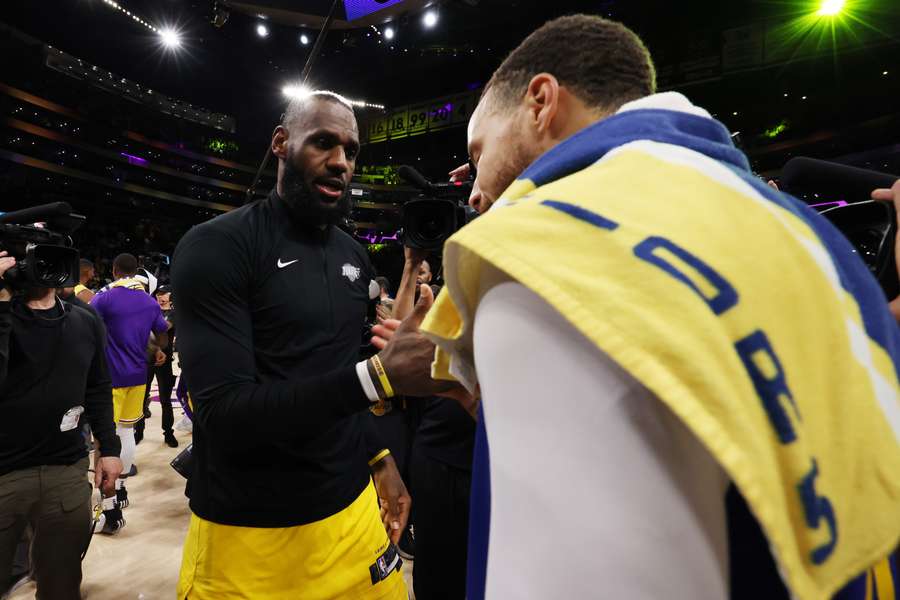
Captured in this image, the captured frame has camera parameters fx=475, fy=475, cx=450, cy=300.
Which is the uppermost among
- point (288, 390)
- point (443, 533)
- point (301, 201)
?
point (301, 201)

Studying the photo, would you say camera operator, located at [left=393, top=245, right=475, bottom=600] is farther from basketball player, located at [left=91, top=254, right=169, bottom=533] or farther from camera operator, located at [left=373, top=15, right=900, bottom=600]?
basketball player, located at [left=91, top=254, right=169, bottom=533]

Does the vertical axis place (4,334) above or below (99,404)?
above

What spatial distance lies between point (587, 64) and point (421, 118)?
743 inches

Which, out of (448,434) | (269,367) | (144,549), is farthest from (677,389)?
(144,549)

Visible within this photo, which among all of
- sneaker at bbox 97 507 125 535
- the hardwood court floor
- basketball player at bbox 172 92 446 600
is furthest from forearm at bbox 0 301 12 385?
sneaker at bbox 97 507 125 535

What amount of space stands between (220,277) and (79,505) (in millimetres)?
2010

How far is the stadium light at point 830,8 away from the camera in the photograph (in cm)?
942

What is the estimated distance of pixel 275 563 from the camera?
4.87 feet

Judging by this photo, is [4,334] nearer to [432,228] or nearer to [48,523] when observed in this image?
[48,523]

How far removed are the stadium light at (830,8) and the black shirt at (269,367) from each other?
12.5m

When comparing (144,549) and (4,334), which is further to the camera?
(144,549)

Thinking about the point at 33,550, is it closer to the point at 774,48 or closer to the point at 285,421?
the point at 285,421

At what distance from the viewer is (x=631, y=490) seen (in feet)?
1.19

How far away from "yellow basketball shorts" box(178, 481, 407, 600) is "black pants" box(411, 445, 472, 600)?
2.65 feet
